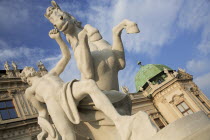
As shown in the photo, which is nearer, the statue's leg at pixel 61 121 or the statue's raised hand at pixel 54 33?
the statue's leg at pixel 61 121

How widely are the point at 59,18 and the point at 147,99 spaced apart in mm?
23920

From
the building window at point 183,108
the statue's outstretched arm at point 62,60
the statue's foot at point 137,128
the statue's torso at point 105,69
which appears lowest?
the statue's foot at point 137,128

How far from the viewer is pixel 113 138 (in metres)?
2.76

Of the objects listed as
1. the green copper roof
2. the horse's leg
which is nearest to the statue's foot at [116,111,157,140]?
the horse's leg

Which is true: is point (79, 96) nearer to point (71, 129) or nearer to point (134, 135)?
point (71, 129)

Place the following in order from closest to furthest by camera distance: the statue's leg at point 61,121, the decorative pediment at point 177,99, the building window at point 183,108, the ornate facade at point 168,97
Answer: the statue's leg at point 61,121 < the building window at point 183,108 < the ornate facade at point 168,97 < the decorative pediment at point 177,99

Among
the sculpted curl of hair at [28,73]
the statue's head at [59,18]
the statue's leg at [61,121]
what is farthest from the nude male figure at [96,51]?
the sculpted curl of hair at [28,73]

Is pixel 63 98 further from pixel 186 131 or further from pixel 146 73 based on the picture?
pixel 146 73

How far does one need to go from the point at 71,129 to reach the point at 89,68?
32.4 inches

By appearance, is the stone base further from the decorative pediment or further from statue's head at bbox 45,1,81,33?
the decorative pediment

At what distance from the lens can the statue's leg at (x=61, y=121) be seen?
258 centimetres

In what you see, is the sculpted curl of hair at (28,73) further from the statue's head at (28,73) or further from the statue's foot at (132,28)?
the statue's foot at (132,28)

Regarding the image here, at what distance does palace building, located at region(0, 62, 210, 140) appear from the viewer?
15.0 m

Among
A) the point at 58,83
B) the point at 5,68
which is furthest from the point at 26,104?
the point at 58,83
